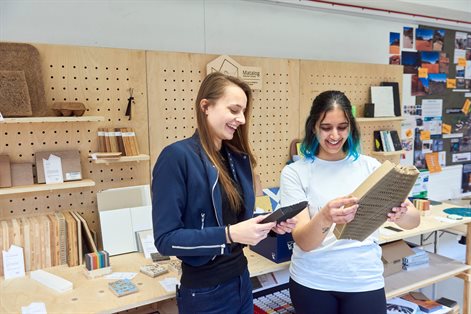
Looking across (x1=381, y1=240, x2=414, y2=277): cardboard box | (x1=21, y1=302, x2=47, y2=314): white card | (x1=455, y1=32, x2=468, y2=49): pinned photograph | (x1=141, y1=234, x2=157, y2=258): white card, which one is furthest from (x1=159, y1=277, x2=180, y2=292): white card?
(x1=455, y1=32, x2=468, y2=49): pinned photograph

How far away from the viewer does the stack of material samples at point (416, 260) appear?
2.70 m

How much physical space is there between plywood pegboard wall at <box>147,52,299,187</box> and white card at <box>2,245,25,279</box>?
831 mm

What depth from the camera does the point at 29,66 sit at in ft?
6.41

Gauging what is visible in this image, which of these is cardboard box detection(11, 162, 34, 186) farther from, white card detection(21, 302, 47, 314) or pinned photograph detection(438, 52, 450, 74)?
pinned photograph detection(438, 52, 450, 74)

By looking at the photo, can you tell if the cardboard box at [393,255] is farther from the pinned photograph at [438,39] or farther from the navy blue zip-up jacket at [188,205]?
the pinned photograph at [438,39]

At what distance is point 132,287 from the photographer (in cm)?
172

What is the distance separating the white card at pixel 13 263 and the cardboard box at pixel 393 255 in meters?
2.02

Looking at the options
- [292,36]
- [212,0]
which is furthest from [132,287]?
[292,36]

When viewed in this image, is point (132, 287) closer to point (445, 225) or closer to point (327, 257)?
point (327, 257)

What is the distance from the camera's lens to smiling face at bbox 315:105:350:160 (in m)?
1.62

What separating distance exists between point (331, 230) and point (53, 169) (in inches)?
53.5

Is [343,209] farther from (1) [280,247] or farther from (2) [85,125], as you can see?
(2) [85,125]

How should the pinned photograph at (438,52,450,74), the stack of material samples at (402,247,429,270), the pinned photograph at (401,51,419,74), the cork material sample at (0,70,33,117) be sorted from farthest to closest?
the pinned photograph at (438,52,450,74) < the pinned photograph at (401,51,419,74) < the stack of material samples at (402,247,429,270) < the cork material sample at (0,70,33,117)

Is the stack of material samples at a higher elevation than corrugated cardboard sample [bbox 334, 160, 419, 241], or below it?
below
